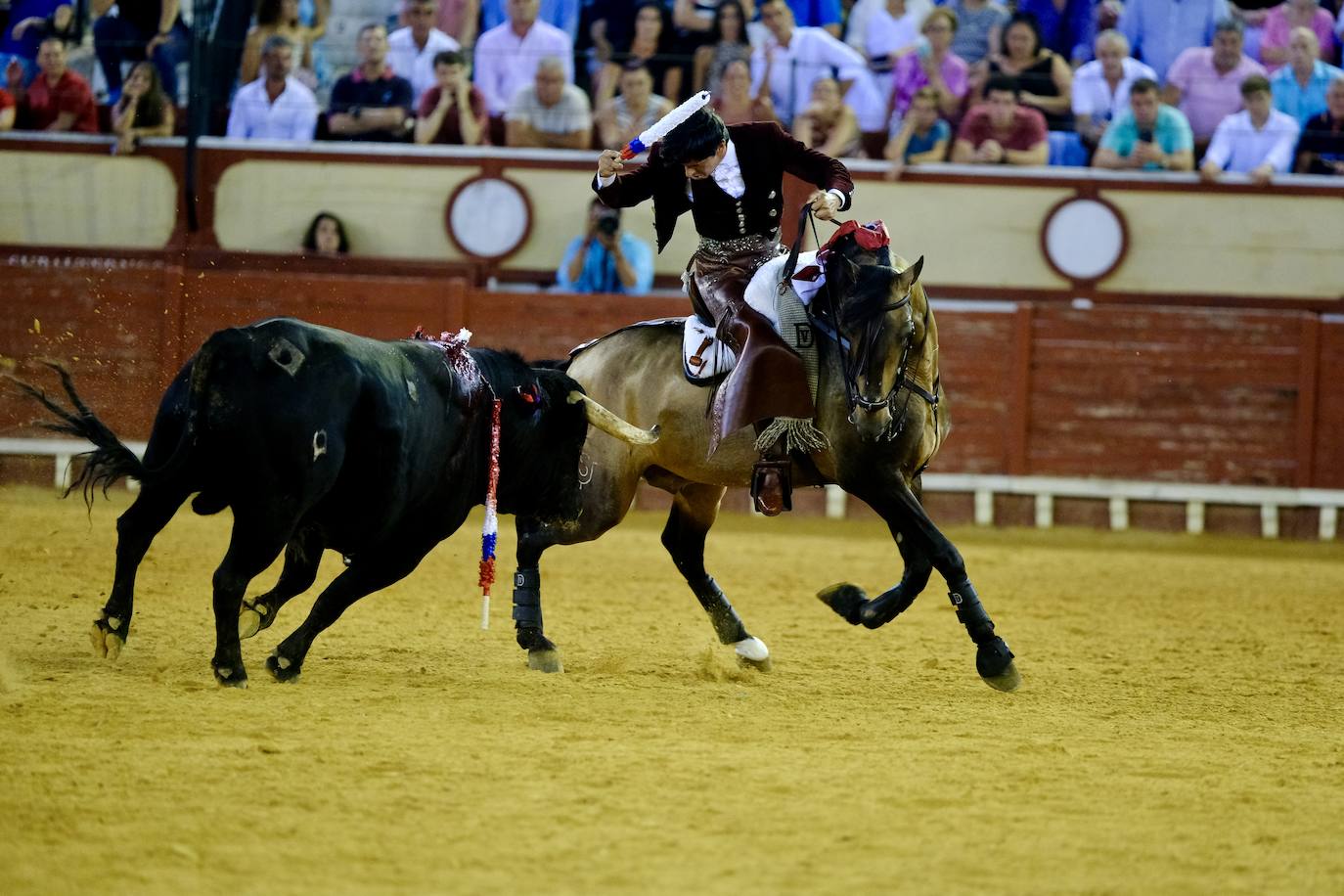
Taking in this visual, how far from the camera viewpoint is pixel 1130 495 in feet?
39.9

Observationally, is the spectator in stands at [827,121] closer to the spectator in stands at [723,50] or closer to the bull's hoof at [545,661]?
the spectator in stands at [723,50]

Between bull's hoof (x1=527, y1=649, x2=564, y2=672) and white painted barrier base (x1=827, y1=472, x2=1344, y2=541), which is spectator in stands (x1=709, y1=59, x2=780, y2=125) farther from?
bull's hoof (x1=527, y1=649, x2=564, y2=672)

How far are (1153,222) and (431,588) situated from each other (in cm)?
633

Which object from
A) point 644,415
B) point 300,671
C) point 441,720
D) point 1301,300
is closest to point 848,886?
point 441,720

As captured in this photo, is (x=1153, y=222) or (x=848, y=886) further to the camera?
(x=1153, y=222)

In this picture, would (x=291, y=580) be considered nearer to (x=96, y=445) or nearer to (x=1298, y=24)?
(x=96, y=445)

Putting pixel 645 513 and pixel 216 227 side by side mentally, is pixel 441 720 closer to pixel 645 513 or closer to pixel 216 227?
pixel 645 513

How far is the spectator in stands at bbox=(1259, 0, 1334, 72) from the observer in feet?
41.3

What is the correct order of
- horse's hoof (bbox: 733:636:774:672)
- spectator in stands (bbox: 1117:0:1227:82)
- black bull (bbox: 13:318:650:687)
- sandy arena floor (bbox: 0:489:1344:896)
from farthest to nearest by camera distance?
spectator in stands (bbox: 1117:0:1227:82), horse's hoof (bbox: 733:636:774:672), black bull (bbox: 13:318:650:687), sandy arena floor (bbox: 0:489:1344:896)

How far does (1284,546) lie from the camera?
11.8 meters

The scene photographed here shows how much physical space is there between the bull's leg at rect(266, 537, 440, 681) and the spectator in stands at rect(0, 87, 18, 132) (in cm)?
813

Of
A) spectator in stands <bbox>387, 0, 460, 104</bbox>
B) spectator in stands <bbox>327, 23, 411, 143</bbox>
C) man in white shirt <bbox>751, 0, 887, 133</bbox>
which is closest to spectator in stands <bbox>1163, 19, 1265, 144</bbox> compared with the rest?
man in white shirt <bbox>751, 0, 887, 133</bbox>

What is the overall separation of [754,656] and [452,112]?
7.07 meters

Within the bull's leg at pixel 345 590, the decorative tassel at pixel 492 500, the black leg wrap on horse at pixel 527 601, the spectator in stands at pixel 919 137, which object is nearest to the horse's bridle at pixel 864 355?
the decorative tassel at pixel 492 500
